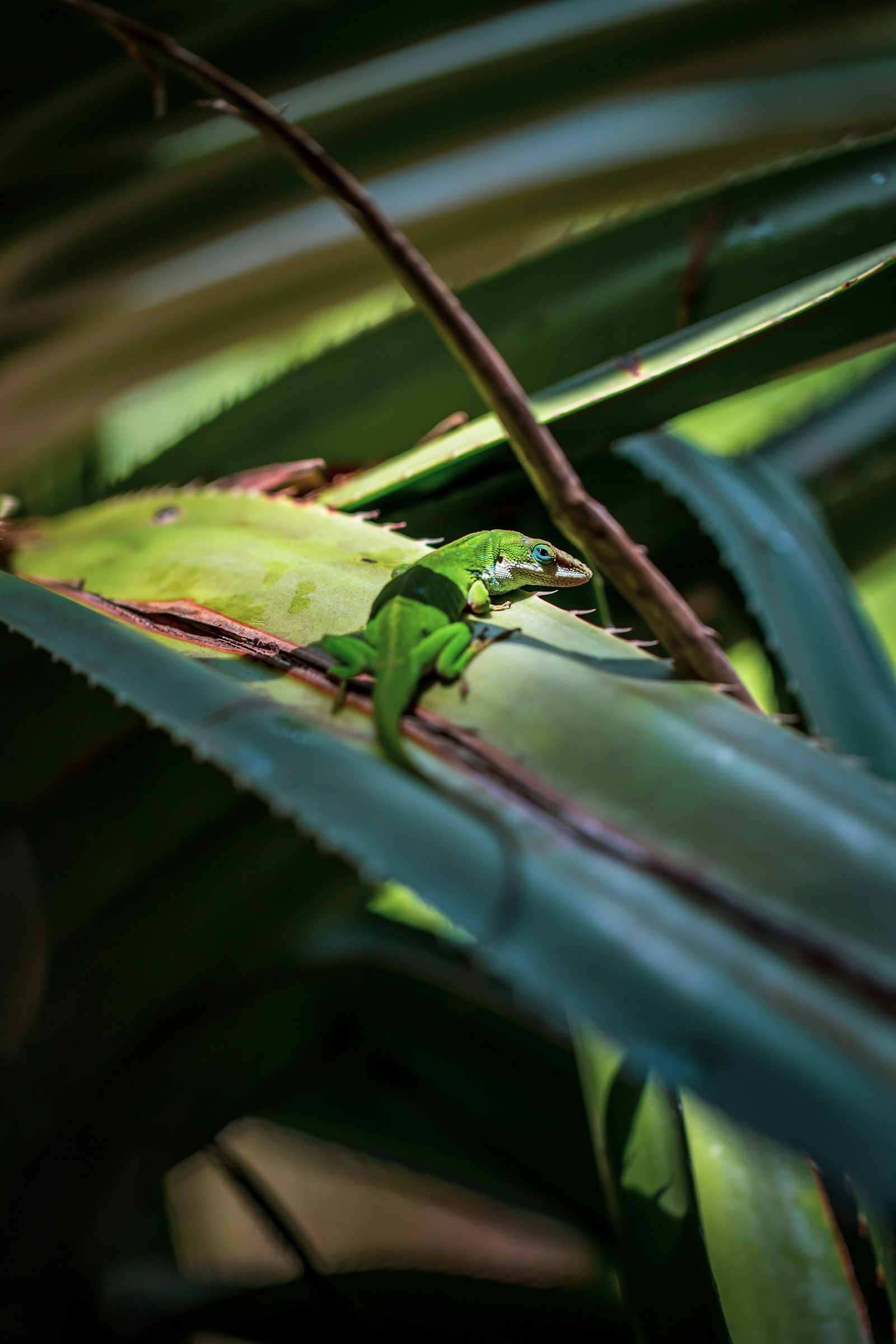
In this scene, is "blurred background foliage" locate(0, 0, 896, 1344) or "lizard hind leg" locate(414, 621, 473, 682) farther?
"blurred background foliage" locate(0, 0, 896, 1344)

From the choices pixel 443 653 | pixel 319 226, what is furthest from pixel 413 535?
pixel 319 226

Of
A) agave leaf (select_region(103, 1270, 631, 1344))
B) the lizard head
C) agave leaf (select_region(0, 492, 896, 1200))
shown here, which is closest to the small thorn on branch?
agave leaf (select_region(0, 492, 896, 1200))

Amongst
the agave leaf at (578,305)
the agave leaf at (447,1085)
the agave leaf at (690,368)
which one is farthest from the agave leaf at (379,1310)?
the agave leaf at (578,305)

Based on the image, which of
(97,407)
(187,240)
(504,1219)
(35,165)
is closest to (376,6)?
(187,240)

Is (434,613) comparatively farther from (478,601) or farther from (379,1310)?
(379,1310)

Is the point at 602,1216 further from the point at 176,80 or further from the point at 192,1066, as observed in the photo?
the point at 176,80

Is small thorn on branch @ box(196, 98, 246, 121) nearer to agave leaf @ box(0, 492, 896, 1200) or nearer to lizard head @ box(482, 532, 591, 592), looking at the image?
agave leaf @ box(0, 492, 896, 1200)

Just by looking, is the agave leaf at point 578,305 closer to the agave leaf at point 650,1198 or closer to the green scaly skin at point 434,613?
the green scaly skin at point 434,613
